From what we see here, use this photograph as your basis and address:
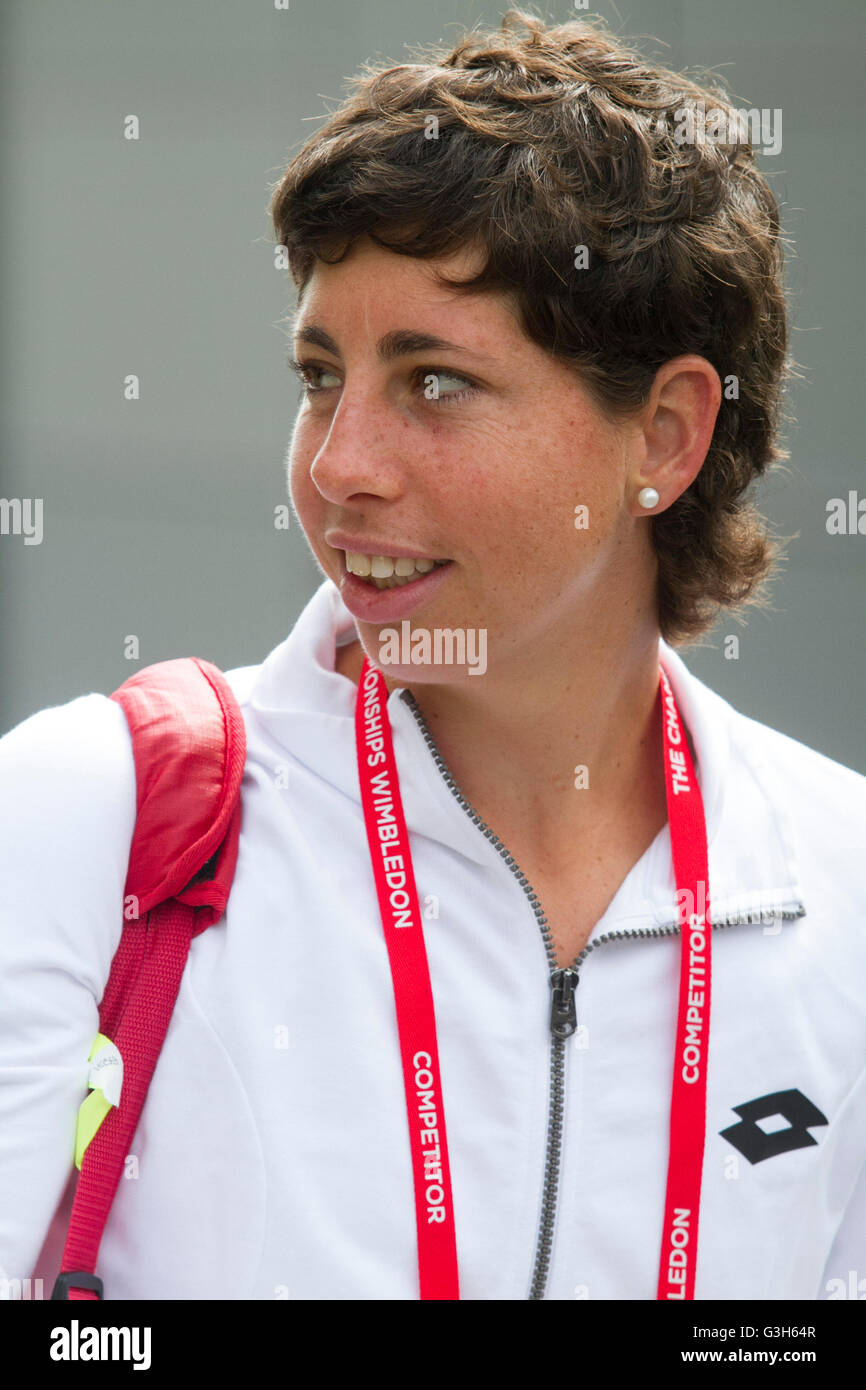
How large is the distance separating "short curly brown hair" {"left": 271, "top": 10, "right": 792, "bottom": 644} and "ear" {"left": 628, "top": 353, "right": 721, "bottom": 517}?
0.03 metres

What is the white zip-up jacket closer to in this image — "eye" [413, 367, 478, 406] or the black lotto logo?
the black lotto logo

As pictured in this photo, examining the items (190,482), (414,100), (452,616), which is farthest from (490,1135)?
(190,482)

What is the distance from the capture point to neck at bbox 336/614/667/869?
1886 millimetres

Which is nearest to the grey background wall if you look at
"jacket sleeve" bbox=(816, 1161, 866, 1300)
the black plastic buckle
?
"jacket sleeve" bbox=(816, 1161, 866, 1300)

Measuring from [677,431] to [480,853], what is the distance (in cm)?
60

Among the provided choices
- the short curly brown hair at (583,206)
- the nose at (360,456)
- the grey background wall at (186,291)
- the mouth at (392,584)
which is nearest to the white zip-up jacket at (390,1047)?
the mouth at (392,584)

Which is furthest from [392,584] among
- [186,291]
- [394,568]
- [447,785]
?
[186,291]

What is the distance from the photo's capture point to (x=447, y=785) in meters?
1.84

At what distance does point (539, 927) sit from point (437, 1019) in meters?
0.17

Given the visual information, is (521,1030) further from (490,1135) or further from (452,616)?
(452,616)

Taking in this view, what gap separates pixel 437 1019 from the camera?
5.67 feet

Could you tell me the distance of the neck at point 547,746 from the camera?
189cm

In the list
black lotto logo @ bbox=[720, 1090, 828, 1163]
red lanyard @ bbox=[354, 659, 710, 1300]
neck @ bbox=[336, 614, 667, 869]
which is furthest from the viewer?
neck @ bbox=[336, 614, 667, 869]

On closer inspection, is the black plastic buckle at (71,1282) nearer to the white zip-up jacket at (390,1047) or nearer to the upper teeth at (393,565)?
the white zip-up jacket at (390,1047)
